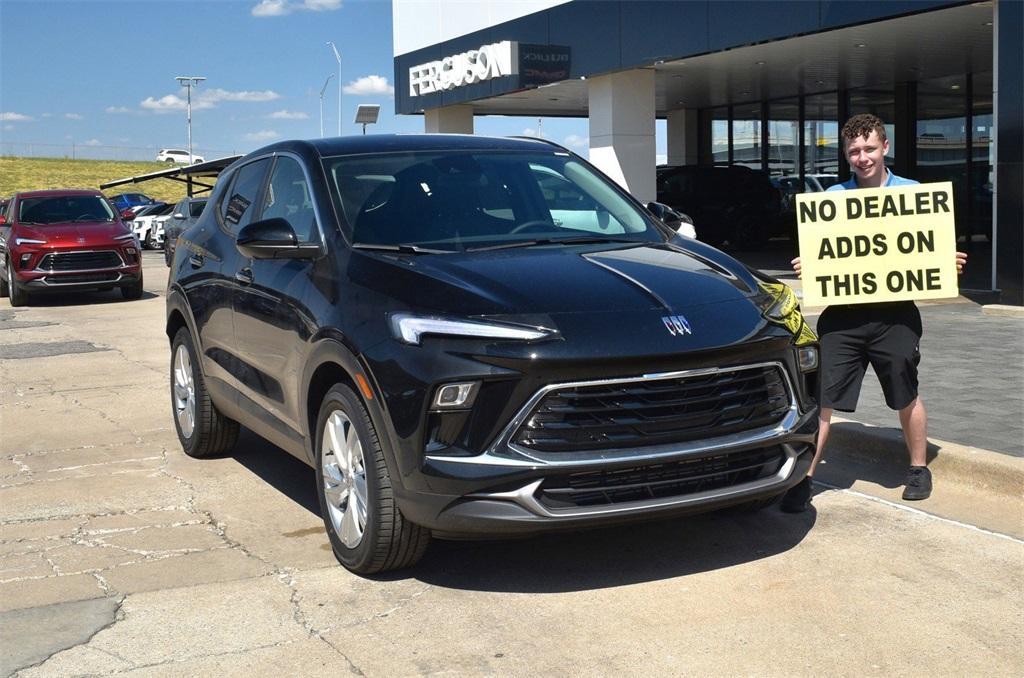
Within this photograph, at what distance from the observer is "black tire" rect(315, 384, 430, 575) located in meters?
4.64

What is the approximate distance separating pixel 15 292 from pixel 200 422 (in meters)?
12.7

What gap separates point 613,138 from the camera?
2162cm

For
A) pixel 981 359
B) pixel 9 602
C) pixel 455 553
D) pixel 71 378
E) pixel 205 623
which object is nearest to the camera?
pixel 205 623

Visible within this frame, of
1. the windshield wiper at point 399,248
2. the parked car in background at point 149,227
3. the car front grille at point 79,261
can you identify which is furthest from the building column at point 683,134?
the windshield wiper at point 399,248

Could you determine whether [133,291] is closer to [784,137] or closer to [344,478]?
[344,478]

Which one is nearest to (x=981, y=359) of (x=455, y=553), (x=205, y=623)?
(x=455, y=553)

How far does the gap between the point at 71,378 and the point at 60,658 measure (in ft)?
23.4

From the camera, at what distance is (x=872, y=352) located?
233 inches

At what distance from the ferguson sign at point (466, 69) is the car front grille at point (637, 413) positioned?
62.5 feet

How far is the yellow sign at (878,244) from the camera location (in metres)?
5.80

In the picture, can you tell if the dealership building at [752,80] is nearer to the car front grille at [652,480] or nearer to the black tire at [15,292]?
the car front grille at [652,480]

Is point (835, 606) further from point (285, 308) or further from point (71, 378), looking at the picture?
point (71, 378)

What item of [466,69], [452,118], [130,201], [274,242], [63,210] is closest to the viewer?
[274,242]

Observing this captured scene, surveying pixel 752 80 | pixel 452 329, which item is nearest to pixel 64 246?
pixel 752 80
